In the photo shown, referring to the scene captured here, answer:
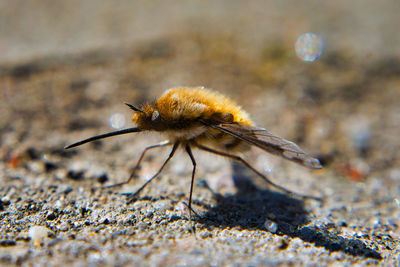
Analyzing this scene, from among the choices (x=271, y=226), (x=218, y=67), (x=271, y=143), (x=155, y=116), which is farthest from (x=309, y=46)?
(x=271, y=226)

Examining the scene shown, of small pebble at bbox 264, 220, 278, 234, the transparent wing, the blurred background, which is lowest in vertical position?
small pebble at bbox 264, 220, 278, 234

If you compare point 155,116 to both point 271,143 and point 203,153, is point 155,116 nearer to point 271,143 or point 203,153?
point 271,143

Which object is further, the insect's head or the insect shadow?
the insect's head

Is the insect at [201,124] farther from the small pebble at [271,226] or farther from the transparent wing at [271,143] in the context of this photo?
the small pebble at [271,226]

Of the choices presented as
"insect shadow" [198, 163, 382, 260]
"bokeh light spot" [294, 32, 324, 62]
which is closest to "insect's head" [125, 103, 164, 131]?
"insect shadow" [198, 163, 382, 260]

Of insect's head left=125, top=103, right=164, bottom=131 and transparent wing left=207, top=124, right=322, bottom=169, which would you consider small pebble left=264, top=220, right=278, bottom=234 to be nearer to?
transparent wing left=207, top=124, right=322, bottom=169

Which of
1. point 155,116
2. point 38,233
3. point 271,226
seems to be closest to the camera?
point 38,233

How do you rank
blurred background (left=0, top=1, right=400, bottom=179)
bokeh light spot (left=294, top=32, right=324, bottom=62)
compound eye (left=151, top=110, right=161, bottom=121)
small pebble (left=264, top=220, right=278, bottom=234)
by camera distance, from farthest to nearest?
bokeh light spot (left=294, top=32, right=324, bottom=62)
blurred background (left=0, top=1, right=400, bottom=179)
compound eye (left=151, top=110, right=161, bottom=121)
small pebble (left=264, top=220, right=278, bottom=234)
